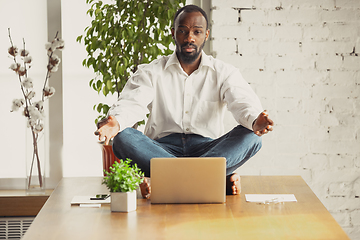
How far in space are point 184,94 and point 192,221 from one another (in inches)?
38.5

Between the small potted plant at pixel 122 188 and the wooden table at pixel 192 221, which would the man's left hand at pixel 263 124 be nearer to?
the wooden table at pixel 192 221

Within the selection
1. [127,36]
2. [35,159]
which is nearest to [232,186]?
[127,36]

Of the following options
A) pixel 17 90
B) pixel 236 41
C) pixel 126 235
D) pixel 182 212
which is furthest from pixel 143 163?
pixel 17 90

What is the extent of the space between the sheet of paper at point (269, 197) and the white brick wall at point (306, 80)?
38.8 inches

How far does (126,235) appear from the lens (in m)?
1.34

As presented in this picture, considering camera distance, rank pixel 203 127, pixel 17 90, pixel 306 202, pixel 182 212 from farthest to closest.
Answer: pixel 17 90, pixel 203 127, pixel 306 202, pixel 182 212

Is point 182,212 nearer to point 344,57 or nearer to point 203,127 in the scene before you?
point 203,127

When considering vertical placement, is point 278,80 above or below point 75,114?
above

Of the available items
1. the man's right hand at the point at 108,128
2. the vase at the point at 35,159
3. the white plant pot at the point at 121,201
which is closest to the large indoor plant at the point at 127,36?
the vase at the point at 35,159

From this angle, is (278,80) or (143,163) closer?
(143,163)

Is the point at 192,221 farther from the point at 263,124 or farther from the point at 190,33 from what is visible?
the point at 190,33

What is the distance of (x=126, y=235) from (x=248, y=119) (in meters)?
0.86

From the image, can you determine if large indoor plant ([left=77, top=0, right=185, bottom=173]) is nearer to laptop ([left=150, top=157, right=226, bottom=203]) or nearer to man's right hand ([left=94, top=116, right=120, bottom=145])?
man's right hand ([left=94, top=116, right=120, bottom=145])

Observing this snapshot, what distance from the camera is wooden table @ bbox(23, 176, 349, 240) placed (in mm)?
1354
